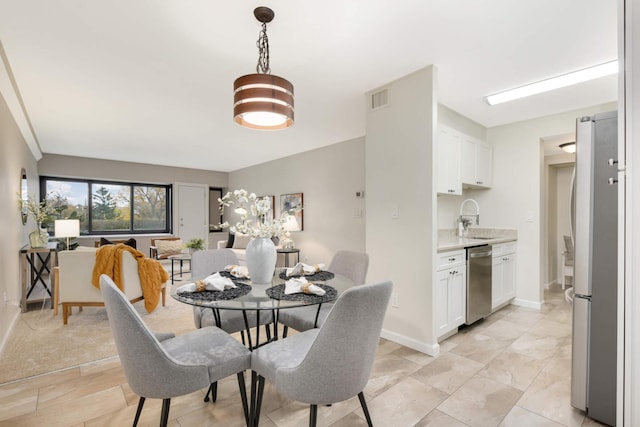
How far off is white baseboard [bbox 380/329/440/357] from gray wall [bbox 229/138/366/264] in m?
2.15

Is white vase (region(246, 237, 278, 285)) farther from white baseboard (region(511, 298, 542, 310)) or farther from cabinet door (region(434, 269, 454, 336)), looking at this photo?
white baseboard (region(511, 298, 542, 310))

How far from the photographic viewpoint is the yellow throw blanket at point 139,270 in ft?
10.8

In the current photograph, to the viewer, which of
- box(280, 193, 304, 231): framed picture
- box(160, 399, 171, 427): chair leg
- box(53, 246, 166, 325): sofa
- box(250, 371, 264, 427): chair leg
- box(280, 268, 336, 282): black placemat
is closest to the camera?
box(160, 399, 171, 427): chair leg

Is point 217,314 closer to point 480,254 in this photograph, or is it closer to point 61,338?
point 61,338

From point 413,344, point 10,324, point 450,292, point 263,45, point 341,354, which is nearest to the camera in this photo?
point 341,354

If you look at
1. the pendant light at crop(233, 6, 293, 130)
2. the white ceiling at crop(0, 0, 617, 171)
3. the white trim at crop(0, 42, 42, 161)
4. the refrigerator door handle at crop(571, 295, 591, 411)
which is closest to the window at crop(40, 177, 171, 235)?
the white trim at crop(0, 42, 42, 161)

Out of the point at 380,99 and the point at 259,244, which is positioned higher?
the point at 380,99

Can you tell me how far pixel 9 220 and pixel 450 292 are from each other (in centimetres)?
450

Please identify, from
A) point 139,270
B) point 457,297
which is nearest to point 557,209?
point 457,297

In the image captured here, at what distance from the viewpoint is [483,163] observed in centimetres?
407

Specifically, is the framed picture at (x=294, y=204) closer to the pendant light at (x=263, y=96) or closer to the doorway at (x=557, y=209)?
the pendant light at (x=263, y=96)

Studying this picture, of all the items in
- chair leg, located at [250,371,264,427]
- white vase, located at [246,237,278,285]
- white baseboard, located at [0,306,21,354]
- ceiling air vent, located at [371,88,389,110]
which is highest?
ceiling air vent, located at [371,88,389,110]

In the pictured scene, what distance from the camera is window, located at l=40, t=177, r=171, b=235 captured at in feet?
21.1

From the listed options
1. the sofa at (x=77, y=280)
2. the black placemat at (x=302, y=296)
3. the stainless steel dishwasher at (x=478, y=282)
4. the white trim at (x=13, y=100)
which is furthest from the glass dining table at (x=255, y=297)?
the white trim at (x=13, y=100)
